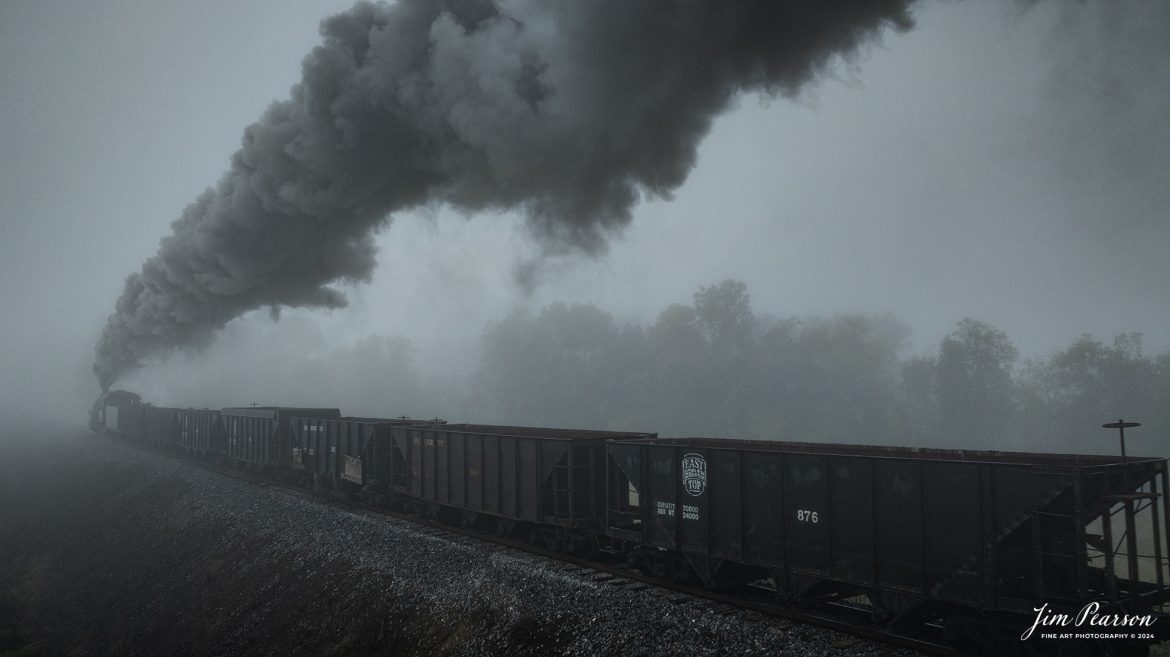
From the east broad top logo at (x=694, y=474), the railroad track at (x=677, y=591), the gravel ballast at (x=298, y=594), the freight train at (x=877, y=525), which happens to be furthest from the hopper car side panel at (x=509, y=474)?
the east broad top logo at (x=694, y=474)

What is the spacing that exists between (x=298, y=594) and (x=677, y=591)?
874 centimetres

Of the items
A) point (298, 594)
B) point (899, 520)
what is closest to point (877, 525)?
point (899, 520)

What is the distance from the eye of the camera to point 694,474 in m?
12.3

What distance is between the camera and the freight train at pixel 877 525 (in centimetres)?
873

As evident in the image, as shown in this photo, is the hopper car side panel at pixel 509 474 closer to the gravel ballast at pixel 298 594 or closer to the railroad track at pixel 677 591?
the railroad track at pixel 677 591

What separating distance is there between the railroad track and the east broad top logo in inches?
69.4

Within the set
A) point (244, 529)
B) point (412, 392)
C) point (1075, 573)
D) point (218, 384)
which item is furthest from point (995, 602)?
point (218, 384)

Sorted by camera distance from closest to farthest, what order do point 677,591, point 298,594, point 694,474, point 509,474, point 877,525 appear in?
point 877,525 < point 677,591 < point 694,474 < point 298,594 < point 509,474

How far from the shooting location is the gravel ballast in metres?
10.5

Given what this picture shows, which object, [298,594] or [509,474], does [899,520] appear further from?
[298,594]
